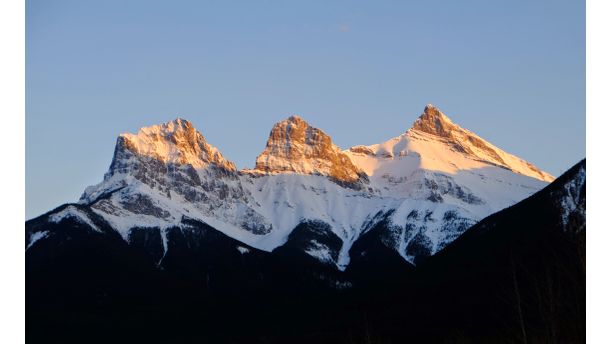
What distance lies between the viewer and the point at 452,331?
504ft

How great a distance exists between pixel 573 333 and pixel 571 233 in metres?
5.27

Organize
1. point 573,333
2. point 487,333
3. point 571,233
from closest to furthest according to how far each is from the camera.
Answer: point 571,233
point 573,333
point 487,333

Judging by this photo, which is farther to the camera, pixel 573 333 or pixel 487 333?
pixel 487 333
